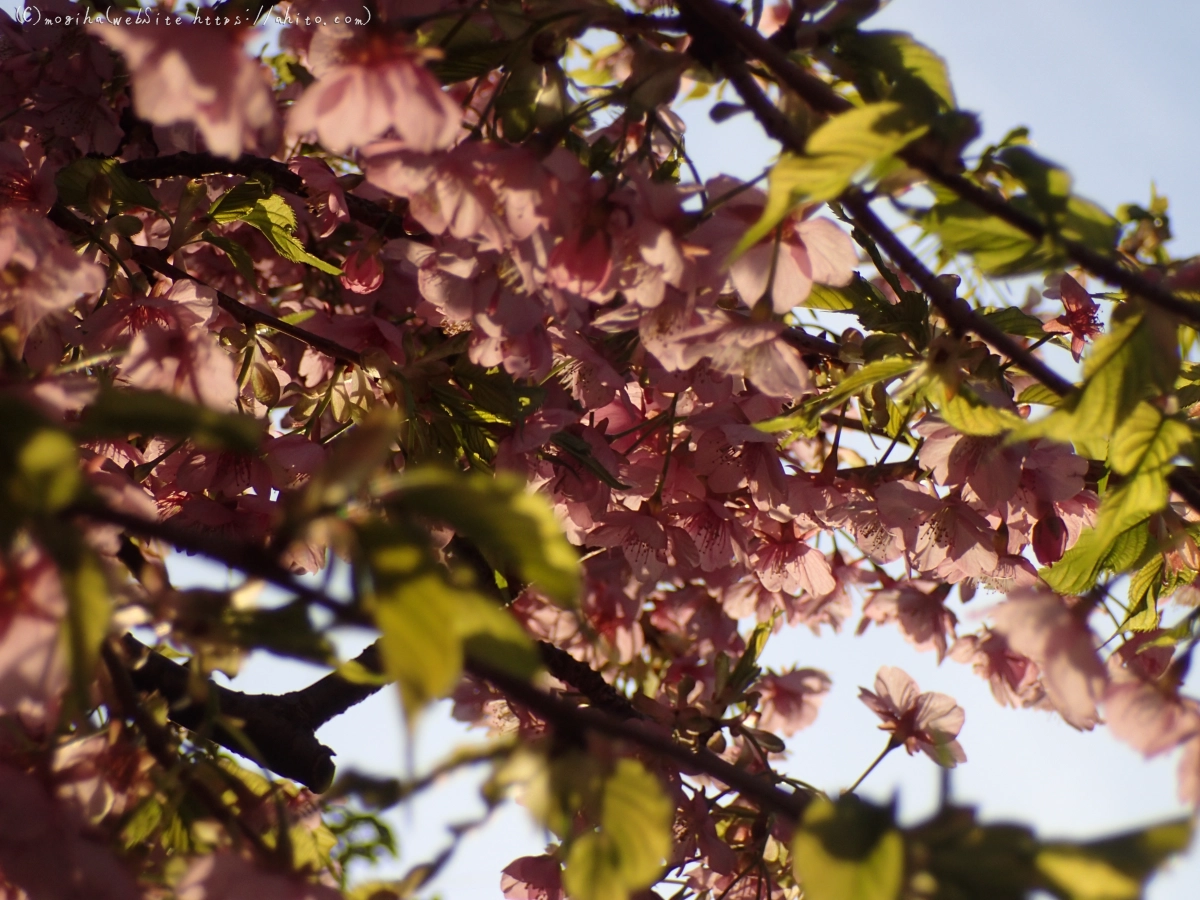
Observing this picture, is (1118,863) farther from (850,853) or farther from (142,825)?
(142,825)

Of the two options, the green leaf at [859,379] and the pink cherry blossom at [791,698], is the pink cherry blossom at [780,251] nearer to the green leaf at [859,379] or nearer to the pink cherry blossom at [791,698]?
the green leaf at [859,379]

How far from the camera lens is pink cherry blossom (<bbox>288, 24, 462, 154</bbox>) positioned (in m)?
0.84

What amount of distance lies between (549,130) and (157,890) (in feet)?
2.39

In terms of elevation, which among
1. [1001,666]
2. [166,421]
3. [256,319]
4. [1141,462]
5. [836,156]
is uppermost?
[256,319]

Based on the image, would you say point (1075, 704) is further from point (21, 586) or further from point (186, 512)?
point (186, 512)

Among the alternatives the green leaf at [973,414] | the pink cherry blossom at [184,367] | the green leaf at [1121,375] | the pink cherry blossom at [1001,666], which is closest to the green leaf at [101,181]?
the pink cherry blossom at [184,367]

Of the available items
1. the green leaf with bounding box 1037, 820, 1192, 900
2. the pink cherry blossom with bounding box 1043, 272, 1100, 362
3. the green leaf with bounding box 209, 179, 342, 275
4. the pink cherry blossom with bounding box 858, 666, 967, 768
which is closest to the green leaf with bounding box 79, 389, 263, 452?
the green leaf with bounding box 1037, 820, 1192, 900

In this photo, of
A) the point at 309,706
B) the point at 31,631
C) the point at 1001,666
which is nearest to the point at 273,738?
the point at 309,706

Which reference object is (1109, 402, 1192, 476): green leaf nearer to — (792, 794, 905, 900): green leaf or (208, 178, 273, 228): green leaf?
(792, 794, 905, 900): green leaf

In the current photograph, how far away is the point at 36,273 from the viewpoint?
3.62 ft

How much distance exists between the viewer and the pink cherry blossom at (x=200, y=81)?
804 mm

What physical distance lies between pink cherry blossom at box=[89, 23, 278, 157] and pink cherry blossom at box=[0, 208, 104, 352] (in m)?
0.36

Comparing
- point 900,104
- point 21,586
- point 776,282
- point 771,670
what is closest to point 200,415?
point 21,586

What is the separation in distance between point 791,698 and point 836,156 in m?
1.80
